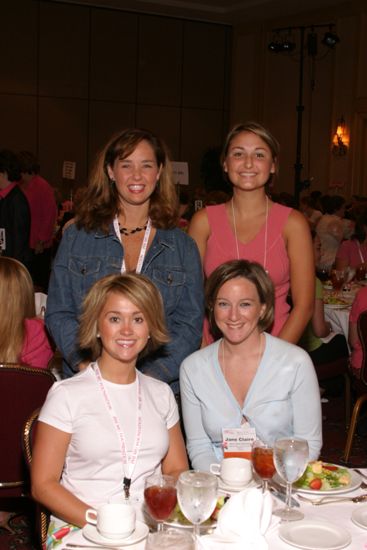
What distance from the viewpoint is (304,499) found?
2.00 m

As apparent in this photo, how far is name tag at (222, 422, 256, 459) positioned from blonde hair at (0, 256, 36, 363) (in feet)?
3.45

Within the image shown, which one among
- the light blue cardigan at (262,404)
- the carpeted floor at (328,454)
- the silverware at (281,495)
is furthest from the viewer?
the carpeted floor at (328,454)

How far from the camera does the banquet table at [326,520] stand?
173 centimetres

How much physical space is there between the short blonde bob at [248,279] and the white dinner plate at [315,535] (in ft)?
3.04

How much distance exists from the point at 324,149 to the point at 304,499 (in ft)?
40.6

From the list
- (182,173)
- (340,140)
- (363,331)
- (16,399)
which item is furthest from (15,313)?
(340,140)

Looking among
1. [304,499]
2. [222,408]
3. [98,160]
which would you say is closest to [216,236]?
[98,160]

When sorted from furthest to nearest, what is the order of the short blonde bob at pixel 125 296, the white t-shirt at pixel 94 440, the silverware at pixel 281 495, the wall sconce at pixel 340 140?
1. the wall sconce at pixel 340 140
2. the short blonde bob at pixel 125 296
3. the white t-shirt at pixel 94 440
4. the silverware at pixel 281 495

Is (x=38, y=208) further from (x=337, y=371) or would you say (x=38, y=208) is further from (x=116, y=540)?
(x=116, y=540)

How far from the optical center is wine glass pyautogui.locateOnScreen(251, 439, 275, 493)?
1.94 m

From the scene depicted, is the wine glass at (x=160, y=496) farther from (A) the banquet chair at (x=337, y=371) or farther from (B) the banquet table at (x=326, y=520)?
(A) the banquet chair at (x=337, y=371)

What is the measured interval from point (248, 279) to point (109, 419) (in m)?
0.72

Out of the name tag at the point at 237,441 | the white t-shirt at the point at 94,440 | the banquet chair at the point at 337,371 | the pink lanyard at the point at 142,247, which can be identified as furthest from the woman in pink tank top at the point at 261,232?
the banquet chair at the point at 337,371

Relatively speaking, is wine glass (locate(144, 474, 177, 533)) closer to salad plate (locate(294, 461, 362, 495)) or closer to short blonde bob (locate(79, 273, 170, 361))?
salad plate (locate(294, 461, 362, 495))
